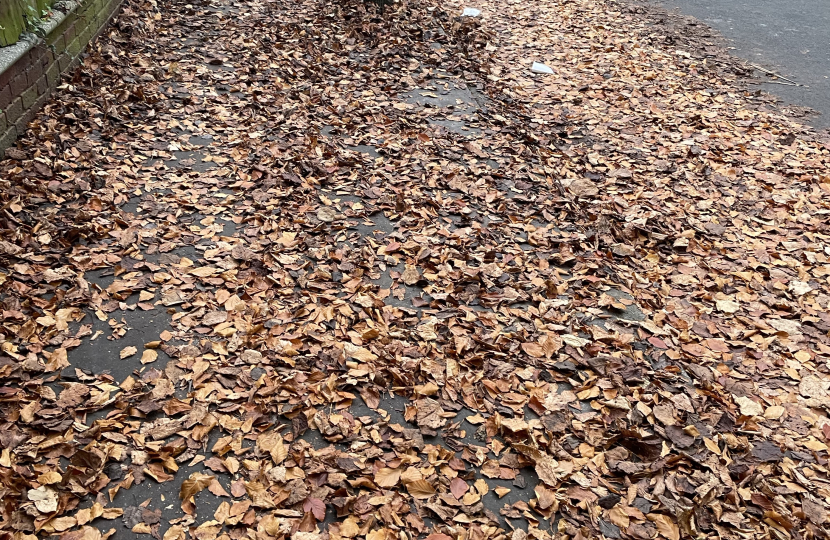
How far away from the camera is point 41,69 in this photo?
4.80 metres

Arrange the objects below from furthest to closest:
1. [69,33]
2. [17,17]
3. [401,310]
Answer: [69,33] < [17,17] < [401,310]

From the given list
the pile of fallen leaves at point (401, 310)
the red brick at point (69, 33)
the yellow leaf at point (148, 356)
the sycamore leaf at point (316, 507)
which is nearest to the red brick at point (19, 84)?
the pile of fallen leaves at point (401, 310)

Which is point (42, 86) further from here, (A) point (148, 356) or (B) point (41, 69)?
(A) point (148, 356)

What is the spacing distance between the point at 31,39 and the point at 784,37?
8.17 meters

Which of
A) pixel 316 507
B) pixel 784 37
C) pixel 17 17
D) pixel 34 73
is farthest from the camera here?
pixel 784 37

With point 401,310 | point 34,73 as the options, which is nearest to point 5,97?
point 34,73

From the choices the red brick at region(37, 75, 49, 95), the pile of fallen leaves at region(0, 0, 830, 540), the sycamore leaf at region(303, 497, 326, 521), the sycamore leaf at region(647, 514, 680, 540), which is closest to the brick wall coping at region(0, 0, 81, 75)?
the red brick at region(37, 75, 49, 95)

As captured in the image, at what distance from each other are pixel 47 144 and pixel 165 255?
1.50m

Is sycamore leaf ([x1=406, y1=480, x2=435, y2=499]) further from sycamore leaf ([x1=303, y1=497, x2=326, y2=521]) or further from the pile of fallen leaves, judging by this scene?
sycamore leaf ([x1=303, y1=497, x2=326, y2=521])

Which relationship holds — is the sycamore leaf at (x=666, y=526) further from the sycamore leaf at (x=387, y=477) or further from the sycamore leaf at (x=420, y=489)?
the sycamore leaf at (x=387, y=477)

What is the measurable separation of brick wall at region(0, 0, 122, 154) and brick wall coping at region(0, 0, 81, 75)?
0.05m

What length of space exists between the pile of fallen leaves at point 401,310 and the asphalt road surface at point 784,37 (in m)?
0.57

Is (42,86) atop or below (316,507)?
atop

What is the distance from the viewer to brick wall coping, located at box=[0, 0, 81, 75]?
4.19 metres
